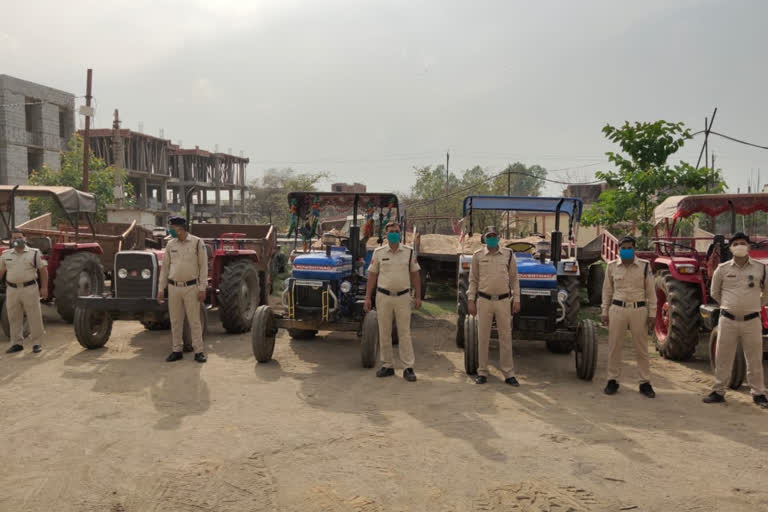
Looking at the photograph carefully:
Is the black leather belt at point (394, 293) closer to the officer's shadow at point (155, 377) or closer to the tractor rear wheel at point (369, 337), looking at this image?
the tractor rear wheel at point (369, 337)

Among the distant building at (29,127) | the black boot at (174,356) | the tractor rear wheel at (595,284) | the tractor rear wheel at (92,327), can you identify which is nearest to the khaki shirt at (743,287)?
the black boot at (174,356)

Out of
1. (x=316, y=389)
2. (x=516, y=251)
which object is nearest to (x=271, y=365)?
(x=316, y=389)

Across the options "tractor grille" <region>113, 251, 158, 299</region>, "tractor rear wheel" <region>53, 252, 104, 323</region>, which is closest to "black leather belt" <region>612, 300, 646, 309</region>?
"tractor grille" <region>113, 251, 158, 299</region>

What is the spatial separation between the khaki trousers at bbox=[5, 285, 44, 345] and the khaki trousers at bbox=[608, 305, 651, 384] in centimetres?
698

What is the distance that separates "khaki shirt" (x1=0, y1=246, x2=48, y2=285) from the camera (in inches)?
305

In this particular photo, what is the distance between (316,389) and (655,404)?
335 cm

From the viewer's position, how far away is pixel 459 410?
560cm

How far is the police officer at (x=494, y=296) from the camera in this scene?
6613 mm

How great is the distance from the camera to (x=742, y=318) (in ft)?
19.5

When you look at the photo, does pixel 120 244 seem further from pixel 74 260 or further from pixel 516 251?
pixel 516 251

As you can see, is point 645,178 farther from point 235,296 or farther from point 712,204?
point 235,296

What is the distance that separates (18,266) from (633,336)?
7.37m

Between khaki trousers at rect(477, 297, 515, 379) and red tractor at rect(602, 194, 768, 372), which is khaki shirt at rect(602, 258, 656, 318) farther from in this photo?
khaki trousers at rect(477, 297, 515, 379)

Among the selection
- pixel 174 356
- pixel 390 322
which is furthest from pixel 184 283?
pixel 390 322
